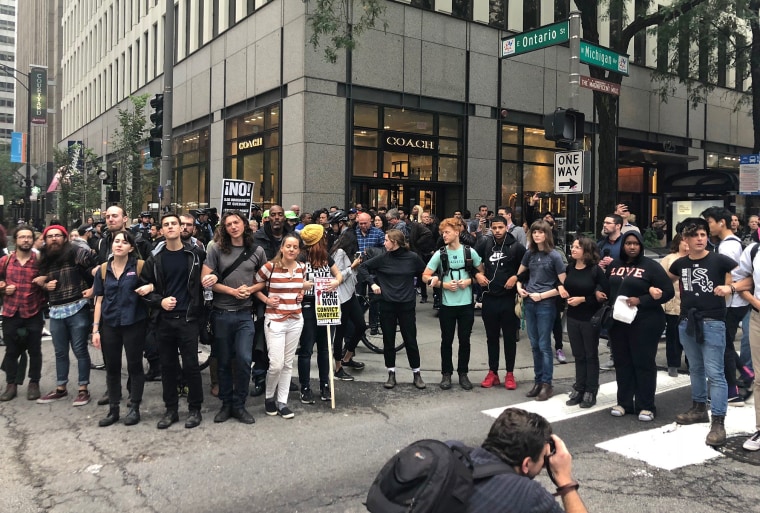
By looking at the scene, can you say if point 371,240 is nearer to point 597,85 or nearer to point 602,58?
point 597,85

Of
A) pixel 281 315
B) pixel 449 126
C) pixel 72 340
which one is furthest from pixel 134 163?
pixel 281 315

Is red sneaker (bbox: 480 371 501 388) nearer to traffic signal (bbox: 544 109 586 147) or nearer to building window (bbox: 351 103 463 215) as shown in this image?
traffic signal (bbox: 544 109 586 147)

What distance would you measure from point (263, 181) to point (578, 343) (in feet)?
47.2

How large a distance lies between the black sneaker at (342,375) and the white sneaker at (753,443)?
4425mm

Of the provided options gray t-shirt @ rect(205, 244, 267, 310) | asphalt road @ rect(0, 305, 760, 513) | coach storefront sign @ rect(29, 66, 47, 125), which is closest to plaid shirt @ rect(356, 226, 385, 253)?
asphalt road @ rect(0, 305, 760, 513)

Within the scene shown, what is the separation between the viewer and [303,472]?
4.75 m

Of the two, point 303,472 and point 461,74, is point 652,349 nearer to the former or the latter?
point 303,472

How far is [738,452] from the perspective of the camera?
5.20 metres

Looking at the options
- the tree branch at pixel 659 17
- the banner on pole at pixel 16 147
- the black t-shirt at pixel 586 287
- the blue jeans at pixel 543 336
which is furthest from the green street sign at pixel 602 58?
the banner on pole at pixel 16 147

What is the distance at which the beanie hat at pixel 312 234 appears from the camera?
6910 mm

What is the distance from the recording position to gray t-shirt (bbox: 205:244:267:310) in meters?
6.07

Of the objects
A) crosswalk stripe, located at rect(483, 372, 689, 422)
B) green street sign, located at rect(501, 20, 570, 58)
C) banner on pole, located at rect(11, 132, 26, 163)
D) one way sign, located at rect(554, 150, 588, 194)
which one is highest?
banner on pole, located at rect(11, 132, 26, 163)

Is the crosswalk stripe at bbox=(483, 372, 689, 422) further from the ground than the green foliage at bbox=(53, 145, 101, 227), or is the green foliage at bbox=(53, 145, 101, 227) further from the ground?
the green foliage at bbox=(53, 145, 101, 227)

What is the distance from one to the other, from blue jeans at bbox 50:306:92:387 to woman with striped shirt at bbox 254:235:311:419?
7.26 ft
